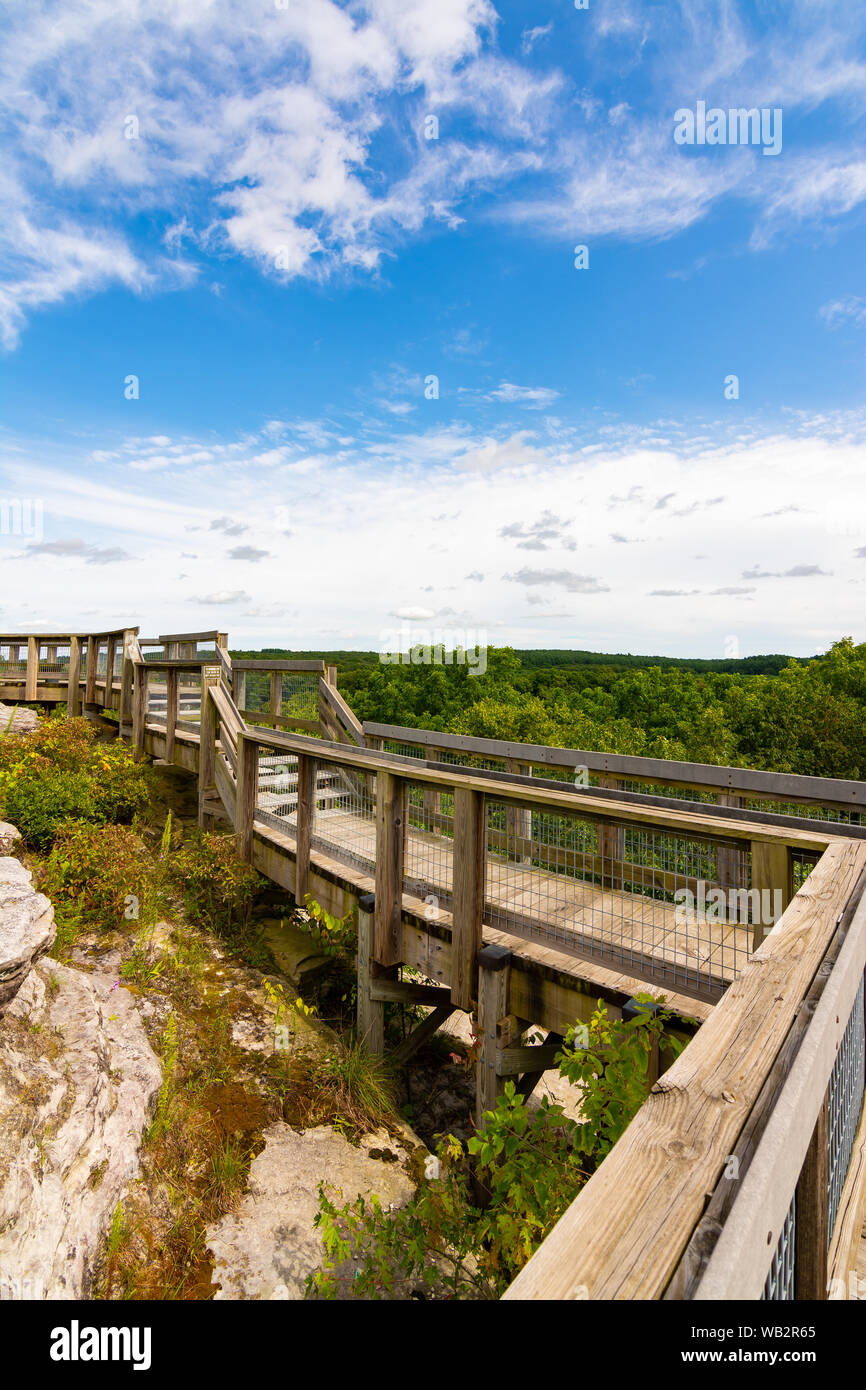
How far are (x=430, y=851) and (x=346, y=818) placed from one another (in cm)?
198

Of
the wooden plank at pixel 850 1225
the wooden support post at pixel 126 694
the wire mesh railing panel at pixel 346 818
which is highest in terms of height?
the wooden support post at pixel 126 694

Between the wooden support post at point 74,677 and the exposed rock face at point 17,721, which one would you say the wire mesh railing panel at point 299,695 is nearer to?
the exposed rock face at point 17,721

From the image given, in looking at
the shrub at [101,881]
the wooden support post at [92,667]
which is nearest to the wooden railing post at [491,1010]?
the shrub at [101,881]

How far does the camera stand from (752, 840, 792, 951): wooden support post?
293 cm

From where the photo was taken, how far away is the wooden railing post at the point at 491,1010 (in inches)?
166

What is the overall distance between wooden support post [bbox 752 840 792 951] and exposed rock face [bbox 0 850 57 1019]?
346 cm

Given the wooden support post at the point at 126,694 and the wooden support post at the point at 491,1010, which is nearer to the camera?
the wooden support post at the point at 491,1010

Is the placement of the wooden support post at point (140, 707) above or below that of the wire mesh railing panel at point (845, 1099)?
above

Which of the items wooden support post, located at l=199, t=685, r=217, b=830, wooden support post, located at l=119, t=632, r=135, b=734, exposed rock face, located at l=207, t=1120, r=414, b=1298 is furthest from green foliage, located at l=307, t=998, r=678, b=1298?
wooden support post, located at l=119, t=632, r=135, b=734

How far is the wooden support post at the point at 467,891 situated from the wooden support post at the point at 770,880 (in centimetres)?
172

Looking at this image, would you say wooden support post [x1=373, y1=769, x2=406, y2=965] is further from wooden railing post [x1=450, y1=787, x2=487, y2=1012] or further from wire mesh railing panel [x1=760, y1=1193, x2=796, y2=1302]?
wire mesh railing panel [x1=760, y1=1193, x2=796, y2=1302]

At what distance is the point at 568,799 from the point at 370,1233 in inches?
94.9

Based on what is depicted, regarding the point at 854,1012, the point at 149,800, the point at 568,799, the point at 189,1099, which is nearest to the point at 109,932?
the point at 189,1099

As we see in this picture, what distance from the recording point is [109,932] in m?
6.20
